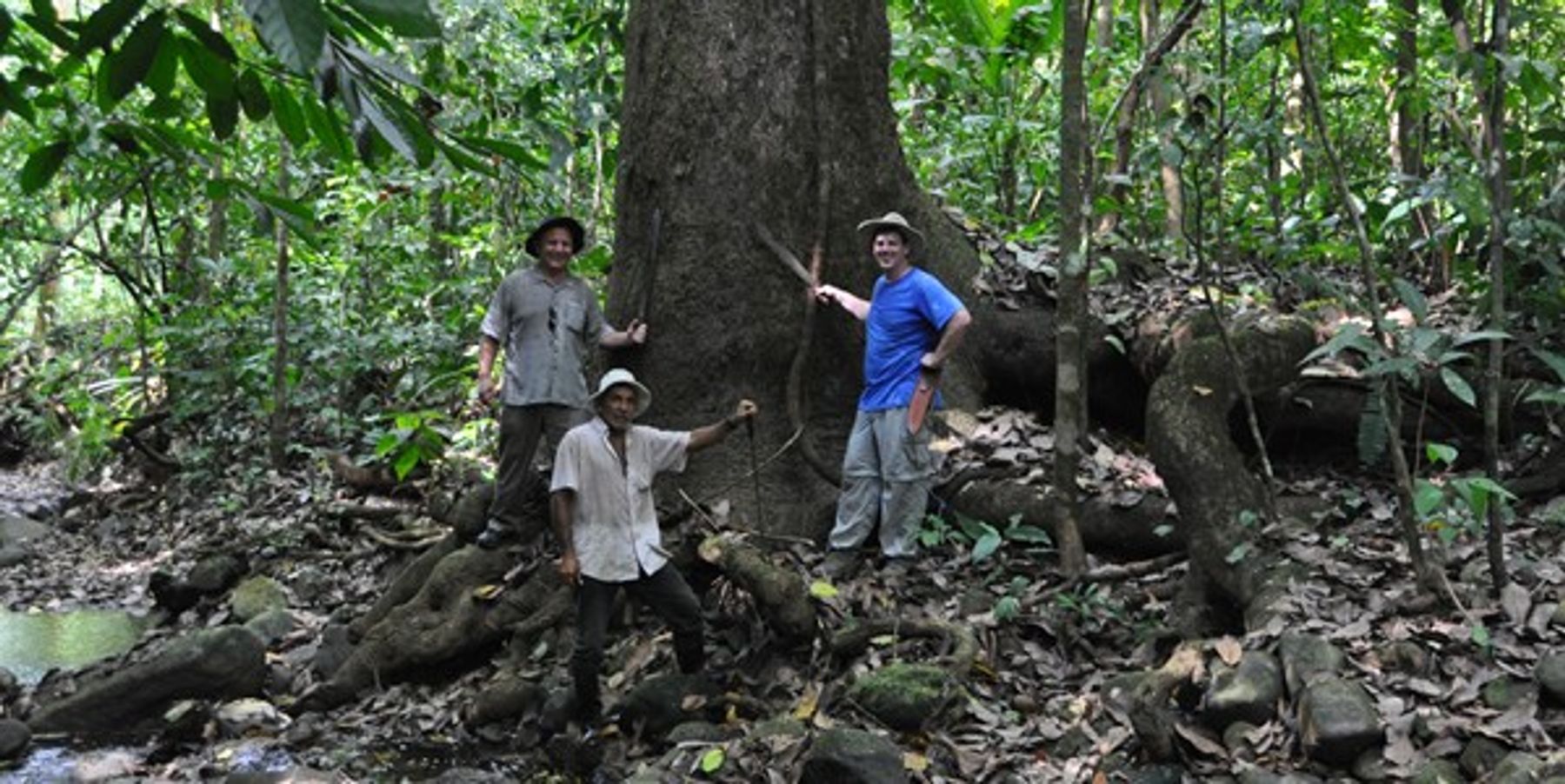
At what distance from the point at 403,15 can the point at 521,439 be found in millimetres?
6334

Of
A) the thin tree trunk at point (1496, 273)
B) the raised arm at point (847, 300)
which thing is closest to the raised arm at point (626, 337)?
the raised arm at point (847, 300)

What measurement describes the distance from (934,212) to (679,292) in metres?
1.89

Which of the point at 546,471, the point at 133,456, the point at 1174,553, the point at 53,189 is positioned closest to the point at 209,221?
the point at 53,189

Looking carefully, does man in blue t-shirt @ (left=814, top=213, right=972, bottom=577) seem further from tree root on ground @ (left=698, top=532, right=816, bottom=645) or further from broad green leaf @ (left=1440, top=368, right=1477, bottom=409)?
broad green leaf @ (left=1440, top=368, right=1477, bottom=409)

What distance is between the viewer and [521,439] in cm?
775

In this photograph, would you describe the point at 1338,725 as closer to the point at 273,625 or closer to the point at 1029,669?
the point at 1029,669

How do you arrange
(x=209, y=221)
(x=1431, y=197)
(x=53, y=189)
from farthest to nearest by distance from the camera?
(x=209, y=221) < (x=53, y=189) < (x=1431, y=197)

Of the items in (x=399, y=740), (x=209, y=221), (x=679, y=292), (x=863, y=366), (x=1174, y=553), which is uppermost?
(x=209, y=221)

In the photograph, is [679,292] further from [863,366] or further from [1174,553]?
[1174,553]

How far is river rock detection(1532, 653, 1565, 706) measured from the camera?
4.50 m

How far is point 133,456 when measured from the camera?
1576 centimetres

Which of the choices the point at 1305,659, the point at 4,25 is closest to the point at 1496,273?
the point at 1305,659

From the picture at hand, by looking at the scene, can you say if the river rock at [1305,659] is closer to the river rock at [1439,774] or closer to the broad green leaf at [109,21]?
the river rock at [1439,774]

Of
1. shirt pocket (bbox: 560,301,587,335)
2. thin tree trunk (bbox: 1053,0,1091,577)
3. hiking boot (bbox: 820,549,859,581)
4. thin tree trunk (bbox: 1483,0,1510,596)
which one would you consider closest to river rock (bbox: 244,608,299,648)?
shirt pocket (bbox: 560,301,587,335)
